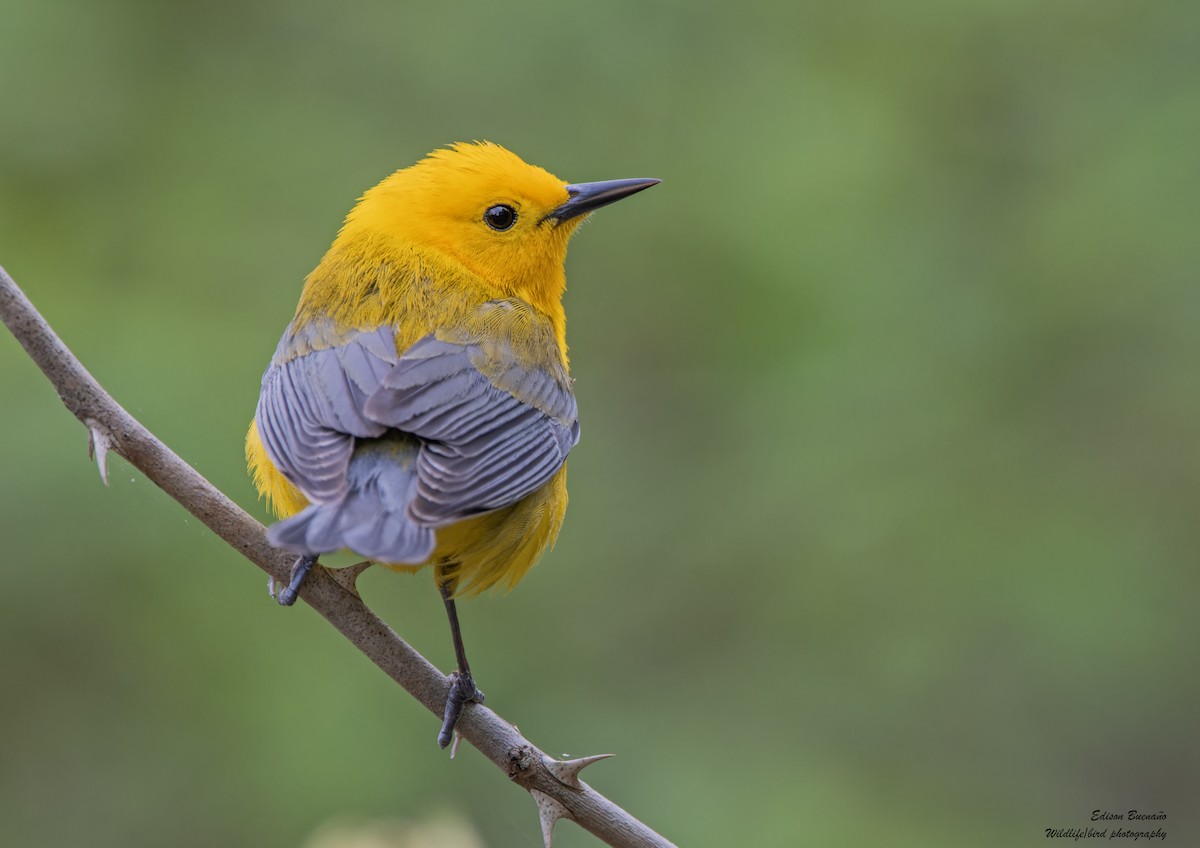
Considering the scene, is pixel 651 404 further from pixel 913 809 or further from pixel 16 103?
pixel 16 103

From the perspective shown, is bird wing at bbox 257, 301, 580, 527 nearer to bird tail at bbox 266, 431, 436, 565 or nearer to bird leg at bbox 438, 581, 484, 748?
bird tail at bbox 266, 431, 436, 565

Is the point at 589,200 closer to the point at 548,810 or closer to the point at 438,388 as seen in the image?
the point at 438,388

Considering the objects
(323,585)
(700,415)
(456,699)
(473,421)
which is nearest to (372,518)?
(323,585)

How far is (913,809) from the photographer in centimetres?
581

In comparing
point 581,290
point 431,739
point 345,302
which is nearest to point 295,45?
point 581,290

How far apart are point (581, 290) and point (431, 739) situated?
8.65 feet

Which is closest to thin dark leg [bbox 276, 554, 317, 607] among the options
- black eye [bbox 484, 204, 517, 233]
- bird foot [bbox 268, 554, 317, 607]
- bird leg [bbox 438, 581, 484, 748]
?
bird foot [bbox 268, 554, 317, 607]

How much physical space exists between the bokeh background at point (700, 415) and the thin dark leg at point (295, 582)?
1.77 meters

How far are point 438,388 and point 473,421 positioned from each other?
5.5 inches

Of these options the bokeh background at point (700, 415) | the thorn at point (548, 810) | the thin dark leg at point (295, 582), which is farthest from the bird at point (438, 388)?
the bokeh background at point (700, 415)

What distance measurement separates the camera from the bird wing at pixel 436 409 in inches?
144

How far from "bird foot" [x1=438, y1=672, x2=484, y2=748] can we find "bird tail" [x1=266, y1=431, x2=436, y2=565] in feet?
1.57

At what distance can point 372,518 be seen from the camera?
135 inches

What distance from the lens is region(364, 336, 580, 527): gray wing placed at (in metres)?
3.65
